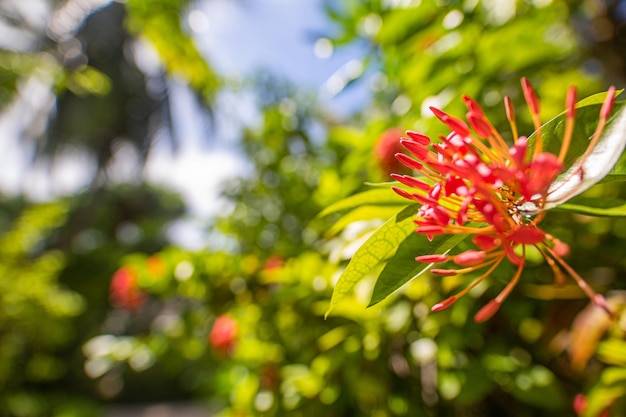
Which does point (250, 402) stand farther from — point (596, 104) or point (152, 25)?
point (152, 25)

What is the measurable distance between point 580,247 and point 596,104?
2.01 feet

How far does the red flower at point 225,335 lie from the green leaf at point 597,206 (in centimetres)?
97

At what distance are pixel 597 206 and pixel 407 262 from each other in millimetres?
147

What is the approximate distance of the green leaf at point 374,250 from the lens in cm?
38

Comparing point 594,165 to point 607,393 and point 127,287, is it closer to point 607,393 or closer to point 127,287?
point 607,393

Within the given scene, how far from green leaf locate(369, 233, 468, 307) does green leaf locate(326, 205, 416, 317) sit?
11 mm

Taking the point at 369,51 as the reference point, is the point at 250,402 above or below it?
below

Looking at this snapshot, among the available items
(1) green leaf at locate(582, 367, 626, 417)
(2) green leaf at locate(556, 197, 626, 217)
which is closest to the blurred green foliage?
(1) green leaf at locate(582, 367, 626, 417)

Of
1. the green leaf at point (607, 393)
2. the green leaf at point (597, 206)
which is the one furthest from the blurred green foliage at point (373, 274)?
the green leaf at point (597, 206)

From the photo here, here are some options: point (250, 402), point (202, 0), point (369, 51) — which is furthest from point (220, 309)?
point (202, 0)

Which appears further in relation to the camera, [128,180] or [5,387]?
[128,180]

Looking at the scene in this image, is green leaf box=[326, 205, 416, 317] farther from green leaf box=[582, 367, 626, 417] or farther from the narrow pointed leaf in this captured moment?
green leaf box=[582, 367, 626, 417]

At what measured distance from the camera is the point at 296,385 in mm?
943

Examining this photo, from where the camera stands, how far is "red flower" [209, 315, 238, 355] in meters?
1.21
